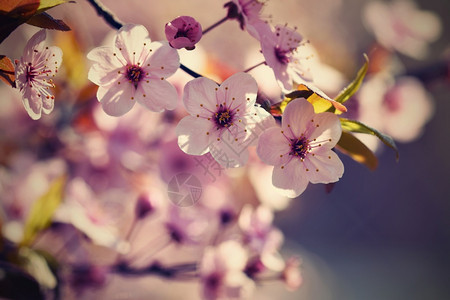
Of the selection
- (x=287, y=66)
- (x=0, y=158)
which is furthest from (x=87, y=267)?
(x=287, y=66)

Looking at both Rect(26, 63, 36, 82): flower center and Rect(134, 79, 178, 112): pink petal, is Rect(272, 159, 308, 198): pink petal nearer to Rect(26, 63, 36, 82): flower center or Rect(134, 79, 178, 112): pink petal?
Rect(134, 79, 178, 112): pink petal

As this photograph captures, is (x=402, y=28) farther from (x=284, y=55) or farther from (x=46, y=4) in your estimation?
(x=46, y=4)

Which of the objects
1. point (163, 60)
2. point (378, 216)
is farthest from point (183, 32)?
point (378, 216)

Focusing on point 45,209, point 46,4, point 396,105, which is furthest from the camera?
point 396,105

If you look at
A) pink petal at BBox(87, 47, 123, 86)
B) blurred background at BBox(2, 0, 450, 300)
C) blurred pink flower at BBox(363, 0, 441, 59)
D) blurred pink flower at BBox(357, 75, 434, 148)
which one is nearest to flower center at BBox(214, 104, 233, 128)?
pink petal at BBox(87, 47, 123, 86)

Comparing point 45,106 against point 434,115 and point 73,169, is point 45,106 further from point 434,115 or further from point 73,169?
point 434,115

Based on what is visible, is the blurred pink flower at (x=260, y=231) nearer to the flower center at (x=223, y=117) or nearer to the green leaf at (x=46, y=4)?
the flower center at (x=223, y=117)
